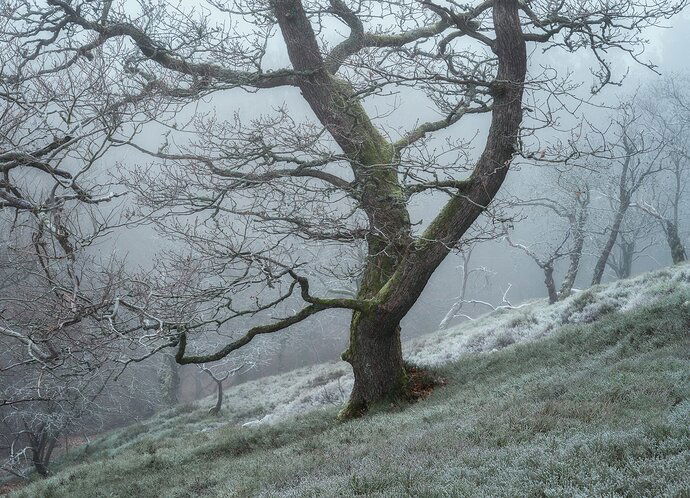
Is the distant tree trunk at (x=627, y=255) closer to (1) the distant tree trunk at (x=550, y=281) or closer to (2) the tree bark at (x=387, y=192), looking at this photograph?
(1) the distant tree trunk at (x=550, y=281)

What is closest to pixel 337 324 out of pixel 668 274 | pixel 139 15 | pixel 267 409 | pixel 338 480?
pixel 267 409

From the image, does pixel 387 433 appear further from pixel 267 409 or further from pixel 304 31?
pixel 267 409

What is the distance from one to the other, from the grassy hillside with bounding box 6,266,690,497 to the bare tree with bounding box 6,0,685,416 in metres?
1.94

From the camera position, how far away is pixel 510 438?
5.57 metres

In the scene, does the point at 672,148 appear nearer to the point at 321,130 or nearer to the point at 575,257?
the point at 575,257

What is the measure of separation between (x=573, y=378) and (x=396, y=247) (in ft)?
13.0

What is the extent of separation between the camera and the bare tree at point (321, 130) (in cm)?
841

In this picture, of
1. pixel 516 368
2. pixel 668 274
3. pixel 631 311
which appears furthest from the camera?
pixel 668 274

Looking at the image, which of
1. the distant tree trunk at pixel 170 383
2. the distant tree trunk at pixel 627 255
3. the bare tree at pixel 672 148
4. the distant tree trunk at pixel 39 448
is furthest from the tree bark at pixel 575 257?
the distant tree trunk at pixel 39 448

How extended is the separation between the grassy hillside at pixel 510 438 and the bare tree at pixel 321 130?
6.37 feet

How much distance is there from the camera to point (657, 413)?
524cm

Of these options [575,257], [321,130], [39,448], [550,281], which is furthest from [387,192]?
[39,448]

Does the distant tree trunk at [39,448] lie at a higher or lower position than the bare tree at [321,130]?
lower

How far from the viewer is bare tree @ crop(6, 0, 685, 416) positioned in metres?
8.41
